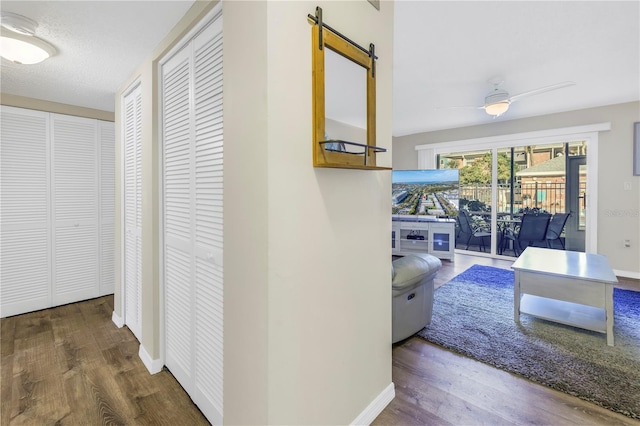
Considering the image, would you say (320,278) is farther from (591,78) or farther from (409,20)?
(591,78)

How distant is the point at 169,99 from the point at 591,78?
427 cm

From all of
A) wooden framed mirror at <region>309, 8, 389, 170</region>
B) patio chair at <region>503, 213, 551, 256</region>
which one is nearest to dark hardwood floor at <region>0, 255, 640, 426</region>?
wooden framed mirror at <region>309, 8, 389, 170</region>

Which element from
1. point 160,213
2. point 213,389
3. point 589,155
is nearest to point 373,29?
point 160,213

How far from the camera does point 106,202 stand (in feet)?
12.0

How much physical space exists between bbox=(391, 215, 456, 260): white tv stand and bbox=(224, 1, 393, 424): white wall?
3891 mm

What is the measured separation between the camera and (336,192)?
4.34 ft

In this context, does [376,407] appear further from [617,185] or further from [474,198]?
[474,198]

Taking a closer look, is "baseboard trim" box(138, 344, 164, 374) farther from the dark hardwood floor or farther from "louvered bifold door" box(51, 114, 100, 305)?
"louvered bifold door" box(51, 114, 100, 305)

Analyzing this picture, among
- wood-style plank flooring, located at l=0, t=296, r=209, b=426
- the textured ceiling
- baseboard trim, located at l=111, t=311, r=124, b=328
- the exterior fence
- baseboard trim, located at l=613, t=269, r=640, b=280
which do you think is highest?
the textured ceiling

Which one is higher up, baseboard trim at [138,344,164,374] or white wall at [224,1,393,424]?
white wall at [224,1,393,424]

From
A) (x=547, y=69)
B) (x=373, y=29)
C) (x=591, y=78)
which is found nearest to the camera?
(x=373, y=29)

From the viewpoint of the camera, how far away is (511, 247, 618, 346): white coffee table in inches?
91.4

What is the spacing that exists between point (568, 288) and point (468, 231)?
3.58 m

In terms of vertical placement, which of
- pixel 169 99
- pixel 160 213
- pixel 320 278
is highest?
pixel 169 99
